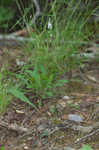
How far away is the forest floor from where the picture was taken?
1.50 metres

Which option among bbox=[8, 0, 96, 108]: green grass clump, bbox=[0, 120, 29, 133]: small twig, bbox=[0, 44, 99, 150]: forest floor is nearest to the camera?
bbox=[0, 44, 99, 150]: forest floor

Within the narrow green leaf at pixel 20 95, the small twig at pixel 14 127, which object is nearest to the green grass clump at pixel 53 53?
the narrow green leaf at pixel 20 95

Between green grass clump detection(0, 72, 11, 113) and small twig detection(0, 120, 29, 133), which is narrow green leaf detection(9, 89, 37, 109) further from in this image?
small twig detection(0, 120, 29, 133)

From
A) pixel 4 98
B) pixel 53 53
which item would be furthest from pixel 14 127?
pixel 53 53

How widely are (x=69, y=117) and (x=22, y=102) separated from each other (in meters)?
0.38

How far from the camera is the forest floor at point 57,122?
4.92 feet

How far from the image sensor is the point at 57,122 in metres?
1.65

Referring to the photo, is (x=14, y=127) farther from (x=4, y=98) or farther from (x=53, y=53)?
(x=53, y=53)

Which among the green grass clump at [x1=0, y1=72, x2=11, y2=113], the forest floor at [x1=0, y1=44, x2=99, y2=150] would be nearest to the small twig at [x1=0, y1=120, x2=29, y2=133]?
the forest floor at [x1=0, y1=44, x2=99, y2=150]

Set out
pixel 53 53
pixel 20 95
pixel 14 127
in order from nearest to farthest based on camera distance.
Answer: pixel 14 127, pixel 20 95, pixel 53 53

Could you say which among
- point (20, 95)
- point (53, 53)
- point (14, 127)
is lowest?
point (14, 127)

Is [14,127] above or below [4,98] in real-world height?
below

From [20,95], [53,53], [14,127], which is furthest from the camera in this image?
[53,53]

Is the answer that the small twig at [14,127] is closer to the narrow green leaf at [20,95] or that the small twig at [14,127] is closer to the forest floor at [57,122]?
the forest floor at [57,122]
